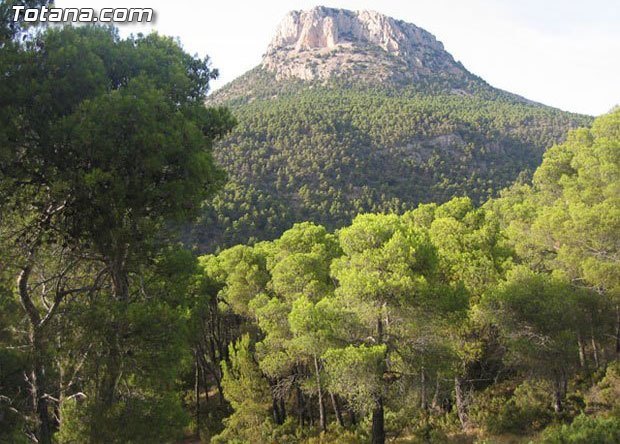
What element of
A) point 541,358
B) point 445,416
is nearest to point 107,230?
point 541,358

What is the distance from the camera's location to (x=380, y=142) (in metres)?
89.6

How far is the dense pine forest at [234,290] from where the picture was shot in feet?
21.5

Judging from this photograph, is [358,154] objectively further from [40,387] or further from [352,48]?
[352,48]

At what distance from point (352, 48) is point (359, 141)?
83974mm

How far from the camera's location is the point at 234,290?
2330cm

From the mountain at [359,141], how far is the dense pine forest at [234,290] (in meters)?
36.7

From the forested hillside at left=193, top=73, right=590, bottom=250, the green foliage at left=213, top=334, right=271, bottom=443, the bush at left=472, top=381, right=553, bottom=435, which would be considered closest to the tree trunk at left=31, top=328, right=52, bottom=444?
the green foliage at left=213, top=334, right=271, bottom=443

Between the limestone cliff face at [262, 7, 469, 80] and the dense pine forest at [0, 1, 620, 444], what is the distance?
121667mm

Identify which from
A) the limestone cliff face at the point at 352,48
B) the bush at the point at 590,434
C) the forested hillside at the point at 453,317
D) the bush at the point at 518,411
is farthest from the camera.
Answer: the limestone cliff face at the point at 352,48

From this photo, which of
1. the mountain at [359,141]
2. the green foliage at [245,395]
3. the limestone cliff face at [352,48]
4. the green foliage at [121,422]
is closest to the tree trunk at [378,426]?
the green foliage at [245,395]

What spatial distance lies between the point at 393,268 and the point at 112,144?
862 centimetres

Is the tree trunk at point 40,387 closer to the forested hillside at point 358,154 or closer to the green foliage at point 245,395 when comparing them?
the green foliage at point 245,395

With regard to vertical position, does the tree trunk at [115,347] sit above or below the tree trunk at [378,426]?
above

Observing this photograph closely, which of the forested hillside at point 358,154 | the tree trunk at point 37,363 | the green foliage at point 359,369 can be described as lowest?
the green foliage at point 359,369
